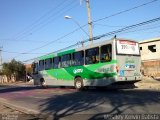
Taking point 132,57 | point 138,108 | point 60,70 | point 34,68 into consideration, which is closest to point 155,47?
point 34,68

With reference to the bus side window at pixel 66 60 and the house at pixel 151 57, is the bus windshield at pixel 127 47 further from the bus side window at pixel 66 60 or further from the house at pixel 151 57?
the house at pixel 151 57

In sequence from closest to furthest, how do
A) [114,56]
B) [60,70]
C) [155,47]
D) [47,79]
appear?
[114,56] < [60,70] < [47,79] < [155,47]

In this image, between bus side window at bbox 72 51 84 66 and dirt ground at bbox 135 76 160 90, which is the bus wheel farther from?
dirt ground at bbox 135 76 160 90

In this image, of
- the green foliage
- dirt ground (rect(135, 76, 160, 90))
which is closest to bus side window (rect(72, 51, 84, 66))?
dirt ground (rect(135, 76, 160, 90))

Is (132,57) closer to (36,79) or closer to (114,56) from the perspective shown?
(114,56)

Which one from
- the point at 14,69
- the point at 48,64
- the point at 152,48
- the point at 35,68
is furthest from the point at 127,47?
the point at 14,69

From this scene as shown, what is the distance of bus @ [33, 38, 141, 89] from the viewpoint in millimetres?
20266

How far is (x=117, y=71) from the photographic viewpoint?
2008cm

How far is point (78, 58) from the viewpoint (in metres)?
24.3

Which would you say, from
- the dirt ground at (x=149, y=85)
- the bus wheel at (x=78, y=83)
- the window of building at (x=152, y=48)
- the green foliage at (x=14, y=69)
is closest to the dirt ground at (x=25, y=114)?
the dirt ground at (x=149, y=85)

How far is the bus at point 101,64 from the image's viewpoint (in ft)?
66.5

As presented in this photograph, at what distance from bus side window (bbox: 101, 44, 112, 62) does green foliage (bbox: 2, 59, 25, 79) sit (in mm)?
58337

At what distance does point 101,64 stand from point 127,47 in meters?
2.07

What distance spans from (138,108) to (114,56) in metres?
8.38
